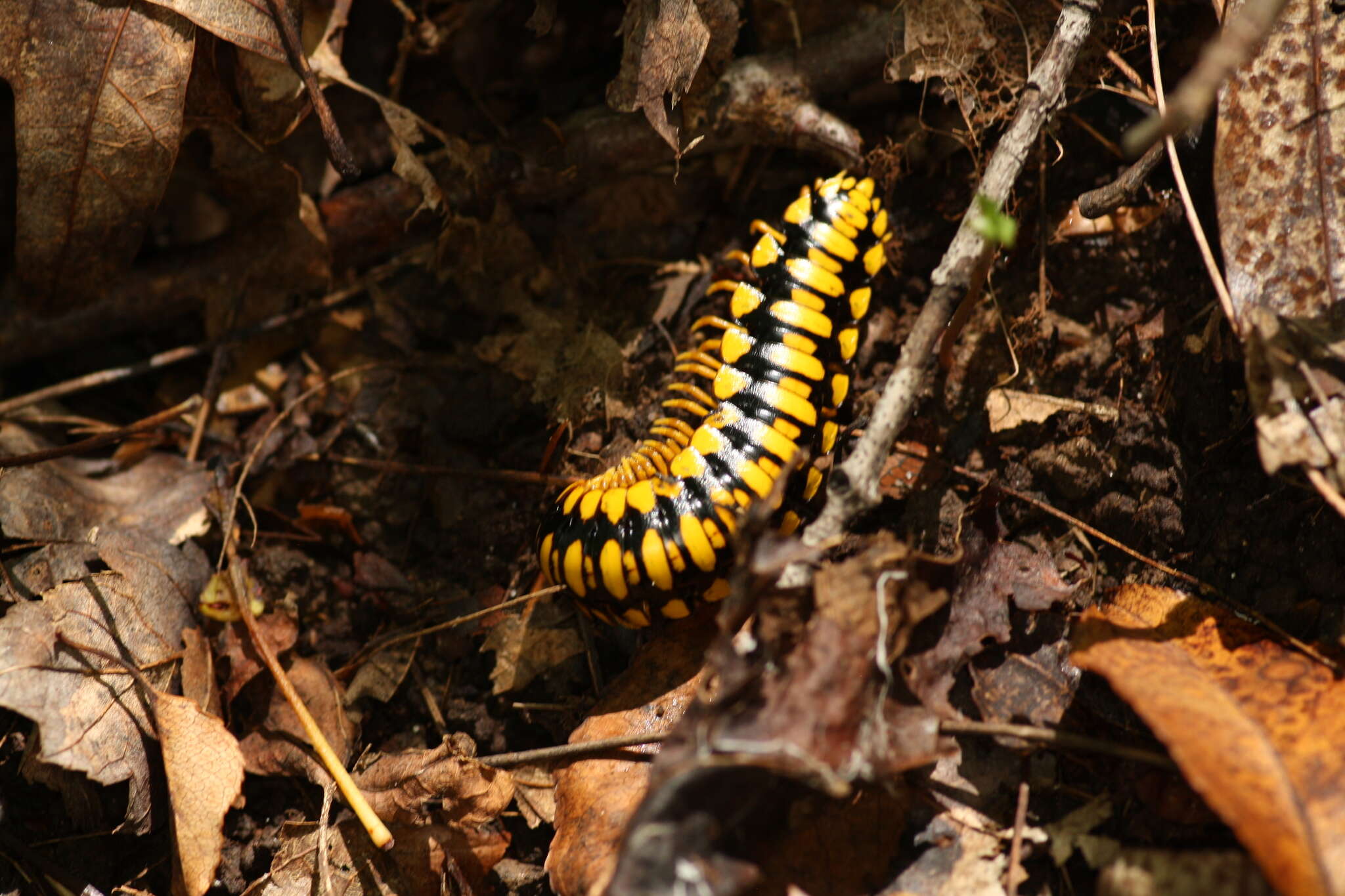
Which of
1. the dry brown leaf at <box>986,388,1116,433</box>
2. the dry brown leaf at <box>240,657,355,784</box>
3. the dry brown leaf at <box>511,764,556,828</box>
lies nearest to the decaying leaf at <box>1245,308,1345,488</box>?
the dry brown leaf at <box>986,388,1116,433</box>

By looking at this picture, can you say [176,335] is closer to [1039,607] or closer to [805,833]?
[805,833]

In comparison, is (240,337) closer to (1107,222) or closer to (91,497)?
(91,497)

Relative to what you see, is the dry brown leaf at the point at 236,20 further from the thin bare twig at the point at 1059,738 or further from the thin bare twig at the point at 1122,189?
the thin bare twig at the point at 1059,738

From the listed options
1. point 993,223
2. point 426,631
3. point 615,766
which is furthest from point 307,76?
point 615,766

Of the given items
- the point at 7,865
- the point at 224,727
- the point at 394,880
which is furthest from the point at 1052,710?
the point at 7,865

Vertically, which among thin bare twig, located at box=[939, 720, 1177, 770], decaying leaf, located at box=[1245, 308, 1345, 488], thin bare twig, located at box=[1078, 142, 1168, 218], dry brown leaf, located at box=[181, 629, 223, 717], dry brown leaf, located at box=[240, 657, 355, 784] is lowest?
dry brown leaf, located at box=[240, 657, 355, 784]

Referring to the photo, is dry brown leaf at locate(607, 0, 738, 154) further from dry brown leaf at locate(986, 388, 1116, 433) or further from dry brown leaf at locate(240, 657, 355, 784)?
dry brown leaf at locate(240, 657, 355, 784)
